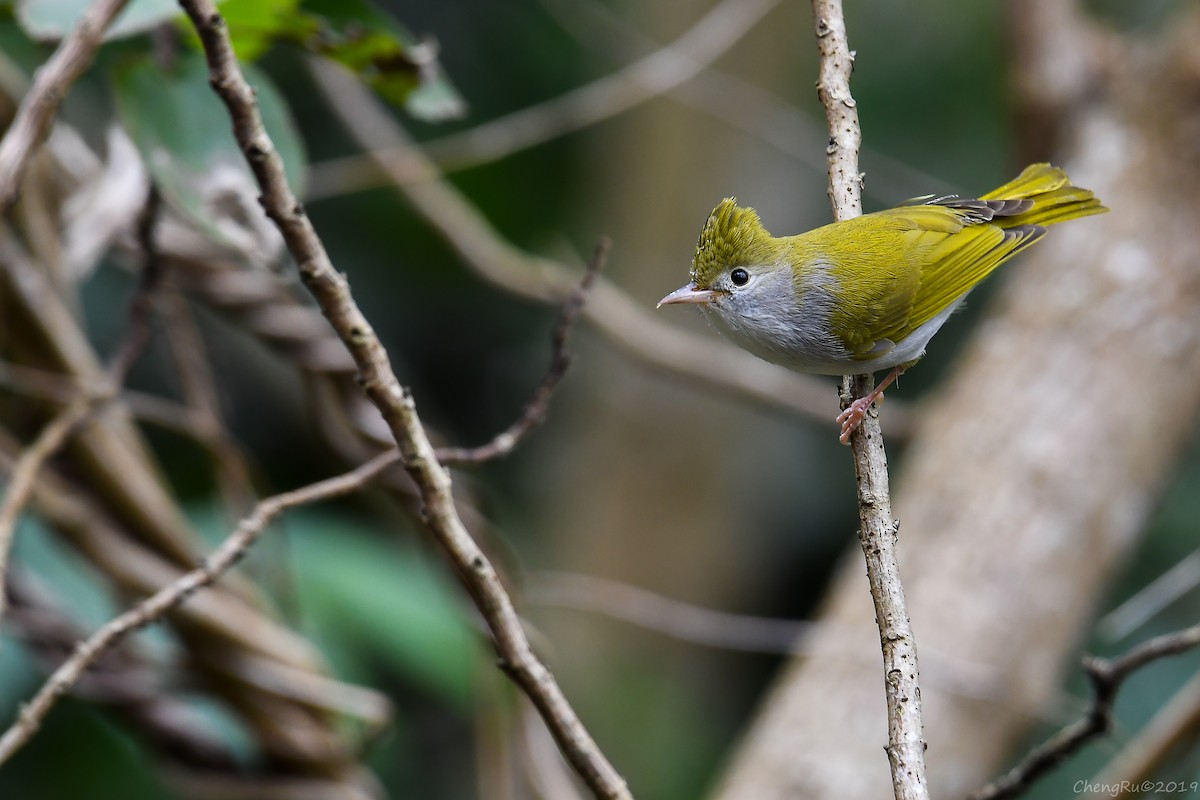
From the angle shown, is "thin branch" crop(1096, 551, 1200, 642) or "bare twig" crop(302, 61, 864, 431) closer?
"thin branch" crop(1096, 551, 1200, 642)

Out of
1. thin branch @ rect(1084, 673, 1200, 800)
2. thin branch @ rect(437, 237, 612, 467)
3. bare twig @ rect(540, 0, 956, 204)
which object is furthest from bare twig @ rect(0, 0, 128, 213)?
bare twig @ rect(540, 0, 956, 204)

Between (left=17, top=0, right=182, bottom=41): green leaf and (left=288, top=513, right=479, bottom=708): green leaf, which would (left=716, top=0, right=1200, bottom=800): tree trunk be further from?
(left=17, top=0, right=182, bottom=41): green leaf

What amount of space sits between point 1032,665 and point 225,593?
2170 mm

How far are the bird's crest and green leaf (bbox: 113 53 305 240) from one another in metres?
0.75

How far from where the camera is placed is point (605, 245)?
5.14 ft

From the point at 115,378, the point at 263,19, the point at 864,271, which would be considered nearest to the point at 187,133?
the point at 263,19

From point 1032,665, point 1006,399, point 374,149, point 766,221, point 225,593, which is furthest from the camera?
point 766,221

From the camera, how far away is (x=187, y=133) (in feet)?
6.64

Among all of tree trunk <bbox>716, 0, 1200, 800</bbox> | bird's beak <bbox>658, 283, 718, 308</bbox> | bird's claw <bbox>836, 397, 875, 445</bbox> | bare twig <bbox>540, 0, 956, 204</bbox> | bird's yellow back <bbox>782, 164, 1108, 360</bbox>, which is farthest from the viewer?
bare twig <bbox>540, 0, 956, 204</bbox>

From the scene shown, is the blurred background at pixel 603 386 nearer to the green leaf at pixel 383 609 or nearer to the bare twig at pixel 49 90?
the green leaf at pixel 383 609

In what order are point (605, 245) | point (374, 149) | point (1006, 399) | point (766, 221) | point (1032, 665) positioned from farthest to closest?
point (766, 221) < point (374, 149) < point (1006, 399) < point (1032, 665) < point (605, 245)

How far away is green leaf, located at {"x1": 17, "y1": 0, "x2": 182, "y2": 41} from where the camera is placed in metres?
1.82

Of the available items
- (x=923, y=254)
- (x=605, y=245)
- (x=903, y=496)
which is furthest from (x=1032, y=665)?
(x=605, y=245)

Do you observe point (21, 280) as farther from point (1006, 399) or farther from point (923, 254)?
point (1006, 399)
